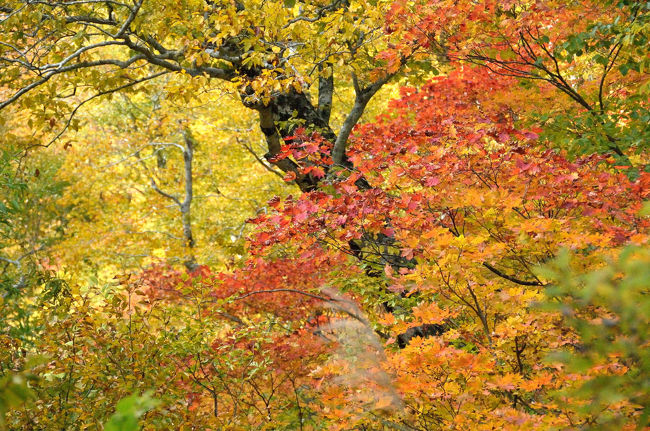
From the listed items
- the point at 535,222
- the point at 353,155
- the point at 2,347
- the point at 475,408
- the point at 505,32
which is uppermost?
the point at 505,32

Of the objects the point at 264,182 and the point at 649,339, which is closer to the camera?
the point at 649,339

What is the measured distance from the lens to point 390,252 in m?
5.25

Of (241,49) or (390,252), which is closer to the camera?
(390,252)

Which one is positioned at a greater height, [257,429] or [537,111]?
[537,111]

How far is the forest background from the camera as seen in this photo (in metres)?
2.77

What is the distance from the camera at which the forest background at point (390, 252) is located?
2775 millimetres

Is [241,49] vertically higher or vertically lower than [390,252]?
higher

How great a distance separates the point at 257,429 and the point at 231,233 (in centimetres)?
896

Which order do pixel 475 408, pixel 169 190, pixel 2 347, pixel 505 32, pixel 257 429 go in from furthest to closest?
pixel 169 190, pixel 505 32, pixel 257 429, pixel 2 347, pixel 475 408

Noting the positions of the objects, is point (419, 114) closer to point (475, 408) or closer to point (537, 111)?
point (537, 111)

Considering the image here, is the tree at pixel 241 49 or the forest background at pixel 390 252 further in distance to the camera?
the tree at pixel 241 49

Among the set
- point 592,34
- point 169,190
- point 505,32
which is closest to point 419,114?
point 505,32

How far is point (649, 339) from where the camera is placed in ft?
4.14

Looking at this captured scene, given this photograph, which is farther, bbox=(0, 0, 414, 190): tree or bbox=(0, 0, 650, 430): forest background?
bbox=(0, 0, 414, 190): tree
